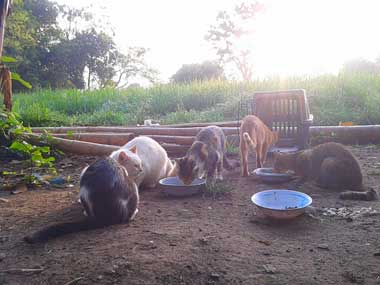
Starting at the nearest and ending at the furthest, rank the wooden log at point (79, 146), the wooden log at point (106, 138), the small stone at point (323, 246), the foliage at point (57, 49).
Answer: the small stone at point (323, 246), the wooden log at point (79, 146), the wooden log at point (106, 138), the foliage at point (57, 49)

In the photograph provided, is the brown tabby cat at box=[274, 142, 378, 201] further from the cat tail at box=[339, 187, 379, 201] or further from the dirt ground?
the dirt ground

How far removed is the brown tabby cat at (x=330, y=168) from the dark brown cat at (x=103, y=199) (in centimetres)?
243

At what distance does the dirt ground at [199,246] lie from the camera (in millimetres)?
2172

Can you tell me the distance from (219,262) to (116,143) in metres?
4.30

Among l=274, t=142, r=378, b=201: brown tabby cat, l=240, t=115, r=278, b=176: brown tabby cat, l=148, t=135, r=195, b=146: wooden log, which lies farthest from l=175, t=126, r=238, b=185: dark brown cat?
l=148, t=135, r=195, b=146: wooden log

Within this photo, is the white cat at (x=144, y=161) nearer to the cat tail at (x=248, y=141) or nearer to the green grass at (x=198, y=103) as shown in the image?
the cat tail at (x=248, y=141)

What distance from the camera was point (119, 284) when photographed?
204 cm

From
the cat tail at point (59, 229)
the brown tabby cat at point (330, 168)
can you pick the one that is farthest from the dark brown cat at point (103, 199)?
the brown tabby cat at point (330, 168)

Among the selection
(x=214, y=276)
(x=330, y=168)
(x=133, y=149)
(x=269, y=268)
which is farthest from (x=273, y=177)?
(x=214, y=276)

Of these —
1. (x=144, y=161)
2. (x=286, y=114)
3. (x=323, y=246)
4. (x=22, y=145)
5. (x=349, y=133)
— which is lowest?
(x=323, y=246)

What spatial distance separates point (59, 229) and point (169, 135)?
13.3 ft

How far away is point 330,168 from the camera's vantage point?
4262 mm

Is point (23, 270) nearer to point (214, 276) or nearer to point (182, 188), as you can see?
point (214, 276)

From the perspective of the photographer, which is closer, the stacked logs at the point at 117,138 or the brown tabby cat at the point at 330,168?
the brown tabby cat at the point at 330,168
